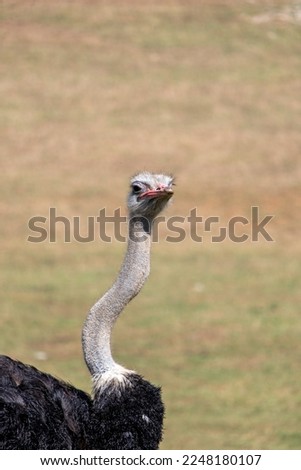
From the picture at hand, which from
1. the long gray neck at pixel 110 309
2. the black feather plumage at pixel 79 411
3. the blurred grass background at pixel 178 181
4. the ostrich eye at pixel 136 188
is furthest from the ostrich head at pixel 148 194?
the blurred grass background at pixel 178 181

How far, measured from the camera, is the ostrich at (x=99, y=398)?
6.62m

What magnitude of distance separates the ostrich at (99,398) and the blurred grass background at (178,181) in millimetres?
3305

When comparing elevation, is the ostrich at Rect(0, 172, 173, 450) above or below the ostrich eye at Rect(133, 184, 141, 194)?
below

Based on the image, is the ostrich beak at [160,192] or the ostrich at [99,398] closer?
the ostrich at [99,398]

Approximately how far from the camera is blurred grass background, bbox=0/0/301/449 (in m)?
12.6

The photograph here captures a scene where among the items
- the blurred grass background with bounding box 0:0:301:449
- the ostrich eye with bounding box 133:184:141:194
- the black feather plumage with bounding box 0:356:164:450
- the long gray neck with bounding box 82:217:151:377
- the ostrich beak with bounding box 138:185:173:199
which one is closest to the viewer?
the black feather plumage with bounding box 0:356:164:450

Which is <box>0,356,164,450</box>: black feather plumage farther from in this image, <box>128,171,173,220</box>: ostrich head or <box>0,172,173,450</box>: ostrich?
<box>128,171,173,220</box>: ostrich head

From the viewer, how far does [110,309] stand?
6926mm

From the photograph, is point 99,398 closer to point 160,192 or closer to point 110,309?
point 110,309

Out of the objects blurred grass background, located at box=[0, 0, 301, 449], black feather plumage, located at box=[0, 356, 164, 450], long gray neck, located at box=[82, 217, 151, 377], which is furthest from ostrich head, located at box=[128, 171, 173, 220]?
blurred grass background, located at box=[0, 0, 301, 449]

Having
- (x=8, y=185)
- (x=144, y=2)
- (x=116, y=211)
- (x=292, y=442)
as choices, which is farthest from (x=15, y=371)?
(x=144, y=2)

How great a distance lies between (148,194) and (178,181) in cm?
1507

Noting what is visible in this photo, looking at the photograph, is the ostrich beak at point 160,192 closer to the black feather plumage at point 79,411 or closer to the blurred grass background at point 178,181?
the black feather plumage at point 79,411
